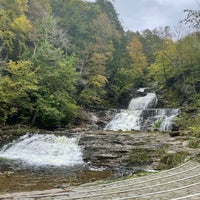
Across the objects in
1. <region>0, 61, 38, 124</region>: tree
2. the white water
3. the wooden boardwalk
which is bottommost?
the white water

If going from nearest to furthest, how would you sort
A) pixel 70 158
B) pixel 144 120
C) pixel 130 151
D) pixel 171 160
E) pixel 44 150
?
pixel 171 160 < pixel 130 151 < pixel 70 158 < pixel 44 150 < pixel 144 120

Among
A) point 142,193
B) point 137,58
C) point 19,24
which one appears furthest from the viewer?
point 137,58

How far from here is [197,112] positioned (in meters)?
22.8

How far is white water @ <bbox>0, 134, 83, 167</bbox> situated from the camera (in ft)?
45.5

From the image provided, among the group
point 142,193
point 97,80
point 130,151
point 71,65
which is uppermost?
point 71,65

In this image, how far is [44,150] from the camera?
52.3 ft

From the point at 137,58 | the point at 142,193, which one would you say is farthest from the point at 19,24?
the point at 142,193

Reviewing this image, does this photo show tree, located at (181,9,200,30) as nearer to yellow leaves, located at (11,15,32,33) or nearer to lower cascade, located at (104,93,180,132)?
lower cascade, located at (104,93,180,132)

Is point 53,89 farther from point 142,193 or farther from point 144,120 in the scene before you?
point 142,193

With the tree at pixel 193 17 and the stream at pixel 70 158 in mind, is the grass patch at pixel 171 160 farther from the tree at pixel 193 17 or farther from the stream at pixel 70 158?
the tree at pixel 193 17

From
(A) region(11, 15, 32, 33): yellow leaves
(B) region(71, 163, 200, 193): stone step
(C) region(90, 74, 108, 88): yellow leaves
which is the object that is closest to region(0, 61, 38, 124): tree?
(A) region(11, 15, 32, 33): yellow leaves

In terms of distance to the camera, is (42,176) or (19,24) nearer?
(42,176)

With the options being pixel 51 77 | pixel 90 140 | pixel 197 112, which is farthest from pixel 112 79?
pixel 90 140

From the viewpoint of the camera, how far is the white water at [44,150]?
13860mm
